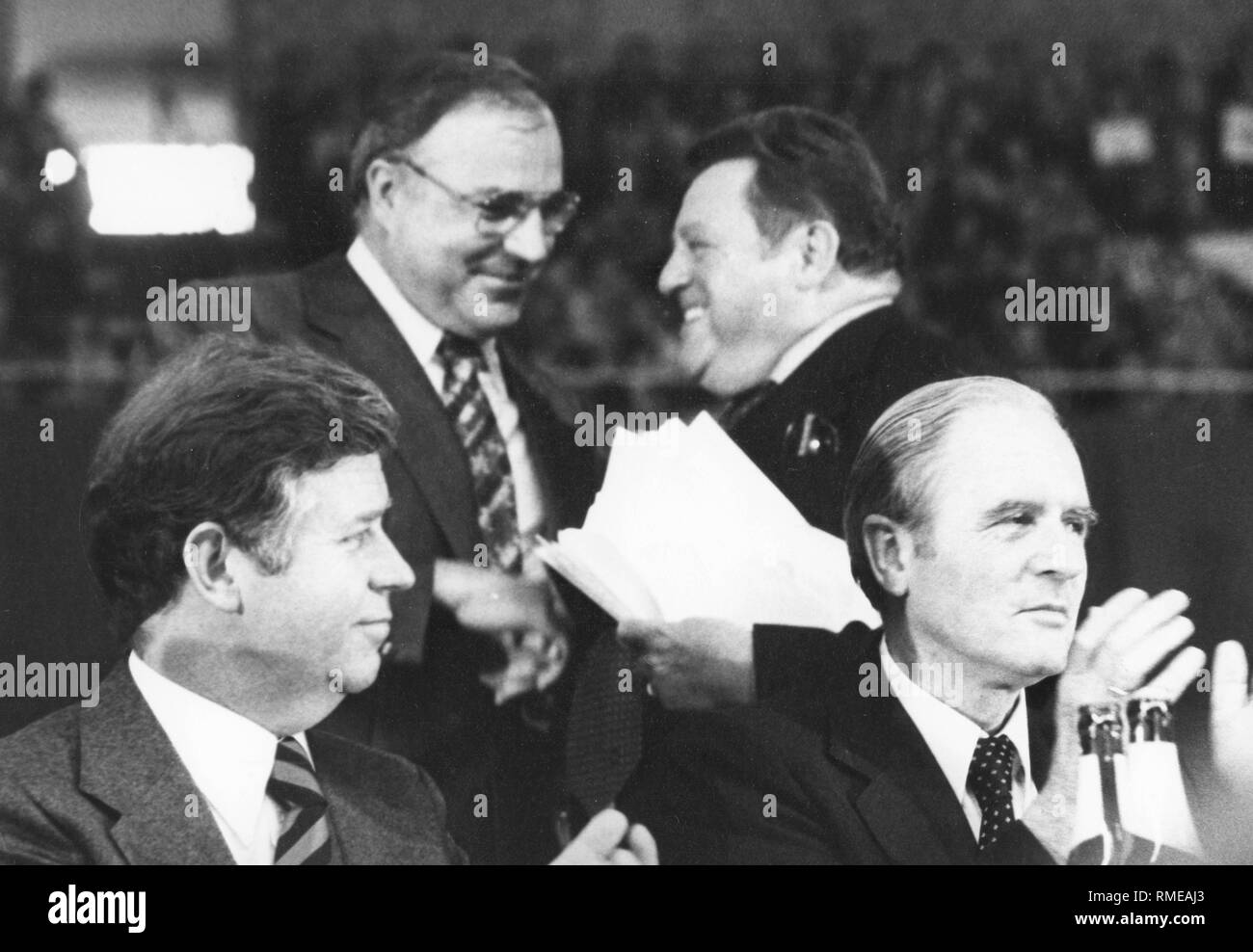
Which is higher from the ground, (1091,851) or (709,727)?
(709,727)

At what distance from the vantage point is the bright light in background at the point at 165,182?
421 centimetres

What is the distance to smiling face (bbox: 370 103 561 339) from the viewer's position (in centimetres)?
419

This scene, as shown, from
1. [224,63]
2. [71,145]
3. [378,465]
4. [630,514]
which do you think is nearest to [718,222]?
[630,514]

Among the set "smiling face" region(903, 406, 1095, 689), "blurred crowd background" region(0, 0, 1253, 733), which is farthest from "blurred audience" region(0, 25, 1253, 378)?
"smiling face" region(903, 406, 1095, 689)

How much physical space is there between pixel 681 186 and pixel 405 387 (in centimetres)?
80

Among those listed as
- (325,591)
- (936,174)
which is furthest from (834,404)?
(325,591)

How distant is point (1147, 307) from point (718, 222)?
1049 millimetres

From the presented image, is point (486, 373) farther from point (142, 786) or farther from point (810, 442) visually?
point (142, 786)

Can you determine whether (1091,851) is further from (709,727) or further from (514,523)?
(514,523)

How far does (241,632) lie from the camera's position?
13.5 feet

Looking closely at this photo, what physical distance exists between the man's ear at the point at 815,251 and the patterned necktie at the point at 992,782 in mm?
1147

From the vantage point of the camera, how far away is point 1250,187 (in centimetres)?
430

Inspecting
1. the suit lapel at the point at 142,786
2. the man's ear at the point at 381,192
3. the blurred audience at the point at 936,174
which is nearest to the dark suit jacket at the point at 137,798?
the suit lapel at the point at 142,786

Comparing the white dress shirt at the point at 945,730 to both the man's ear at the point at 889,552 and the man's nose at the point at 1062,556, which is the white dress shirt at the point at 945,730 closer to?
the man's ear at the point at 889,552
